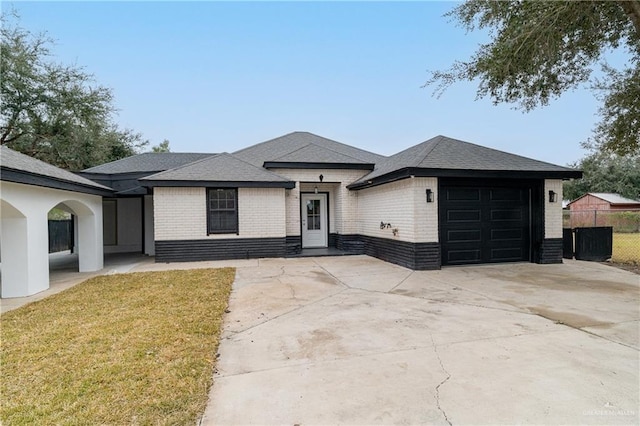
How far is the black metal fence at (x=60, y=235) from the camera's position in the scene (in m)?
15.2

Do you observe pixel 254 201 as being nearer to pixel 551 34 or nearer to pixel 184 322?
pixel 184 322

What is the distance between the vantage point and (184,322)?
465 centimetres

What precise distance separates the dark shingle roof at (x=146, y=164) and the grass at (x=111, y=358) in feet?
29.9

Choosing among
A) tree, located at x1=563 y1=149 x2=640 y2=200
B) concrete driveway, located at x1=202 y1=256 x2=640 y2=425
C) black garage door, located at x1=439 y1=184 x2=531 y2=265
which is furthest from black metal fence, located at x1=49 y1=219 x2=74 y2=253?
tree, located at x1=563 y1=149 x2=640 y2=200

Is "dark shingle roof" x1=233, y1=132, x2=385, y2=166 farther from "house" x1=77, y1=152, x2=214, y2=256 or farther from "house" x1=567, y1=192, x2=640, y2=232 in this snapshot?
"house" x1=567, y1=192, x2=640, y2=232

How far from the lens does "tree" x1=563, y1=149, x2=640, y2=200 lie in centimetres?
3541

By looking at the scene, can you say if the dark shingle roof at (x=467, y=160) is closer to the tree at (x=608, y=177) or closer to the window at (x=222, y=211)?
the window at (x=222, y=211)

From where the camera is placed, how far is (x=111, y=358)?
138 inches

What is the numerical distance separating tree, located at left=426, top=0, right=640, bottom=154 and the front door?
6779mm

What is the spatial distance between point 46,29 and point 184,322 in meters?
21.6

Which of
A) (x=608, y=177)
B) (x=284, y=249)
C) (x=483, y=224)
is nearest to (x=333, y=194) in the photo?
(x=284, y=249)

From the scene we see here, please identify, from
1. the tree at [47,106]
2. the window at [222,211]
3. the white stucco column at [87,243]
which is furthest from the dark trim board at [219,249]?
the tree at [47,106]

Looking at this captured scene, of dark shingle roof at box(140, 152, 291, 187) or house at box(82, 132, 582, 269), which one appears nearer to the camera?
house at box(82, 132, 582, 269)

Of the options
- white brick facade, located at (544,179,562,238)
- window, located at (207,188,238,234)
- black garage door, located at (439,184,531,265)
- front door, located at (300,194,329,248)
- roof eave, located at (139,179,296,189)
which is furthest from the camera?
front door, located at (300,194,329,248)
